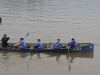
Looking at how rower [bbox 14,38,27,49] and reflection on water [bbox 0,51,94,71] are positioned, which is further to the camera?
rower [bbox 14,38,27,49]

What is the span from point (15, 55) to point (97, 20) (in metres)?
21.3

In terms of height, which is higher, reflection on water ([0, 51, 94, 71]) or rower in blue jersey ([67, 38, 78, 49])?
rower in blue jersey ([67, 38, 78, 49])

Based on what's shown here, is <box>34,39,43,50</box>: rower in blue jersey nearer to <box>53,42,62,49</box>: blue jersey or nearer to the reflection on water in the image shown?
the reflection on water

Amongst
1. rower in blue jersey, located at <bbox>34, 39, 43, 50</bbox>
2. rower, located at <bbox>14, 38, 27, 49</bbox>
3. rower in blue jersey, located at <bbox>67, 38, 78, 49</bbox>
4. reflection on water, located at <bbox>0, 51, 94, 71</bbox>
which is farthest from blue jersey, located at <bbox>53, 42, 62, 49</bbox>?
rower, located at <bbox>14, 38, 27, 49</bbox>

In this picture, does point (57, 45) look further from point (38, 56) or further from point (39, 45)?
point (38, 56)

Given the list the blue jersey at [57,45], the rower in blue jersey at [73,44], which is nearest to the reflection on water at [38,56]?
the blue jersey at [57,45]

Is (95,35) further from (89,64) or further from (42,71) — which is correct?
(42,71)

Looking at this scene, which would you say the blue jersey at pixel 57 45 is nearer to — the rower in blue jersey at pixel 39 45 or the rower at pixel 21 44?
the rower in blue jersey at pixel 39 45

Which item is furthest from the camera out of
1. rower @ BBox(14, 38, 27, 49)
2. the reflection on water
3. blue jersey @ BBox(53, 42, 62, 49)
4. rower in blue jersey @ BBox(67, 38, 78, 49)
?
rower @ BBox(14, 38, 27, 49)

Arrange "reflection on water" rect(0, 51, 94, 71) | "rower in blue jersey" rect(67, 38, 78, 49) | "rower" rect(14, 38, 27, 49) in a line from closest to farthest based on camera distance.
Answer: "reflection on water" rect(0, 51, 94, 71), "rower in blue jersey" rect(67, 38, 78, 49), "rower" rect(14, 38, 27, 49)

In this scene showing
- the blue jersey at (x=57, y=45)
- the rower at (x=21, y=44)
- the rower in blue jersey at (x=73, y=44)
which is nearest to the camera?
the rower in blue jersey at (x=73, y=44)

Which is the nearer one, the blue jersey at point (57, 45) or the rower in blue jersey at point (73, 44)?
the rower in blue jersey at point (73, 44)

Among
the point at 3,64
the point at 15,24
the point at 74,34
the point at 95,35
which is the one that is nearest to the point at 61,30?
the point at 74,34

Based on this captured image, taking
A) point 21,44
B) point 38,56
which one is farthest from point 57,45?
point 21,44
